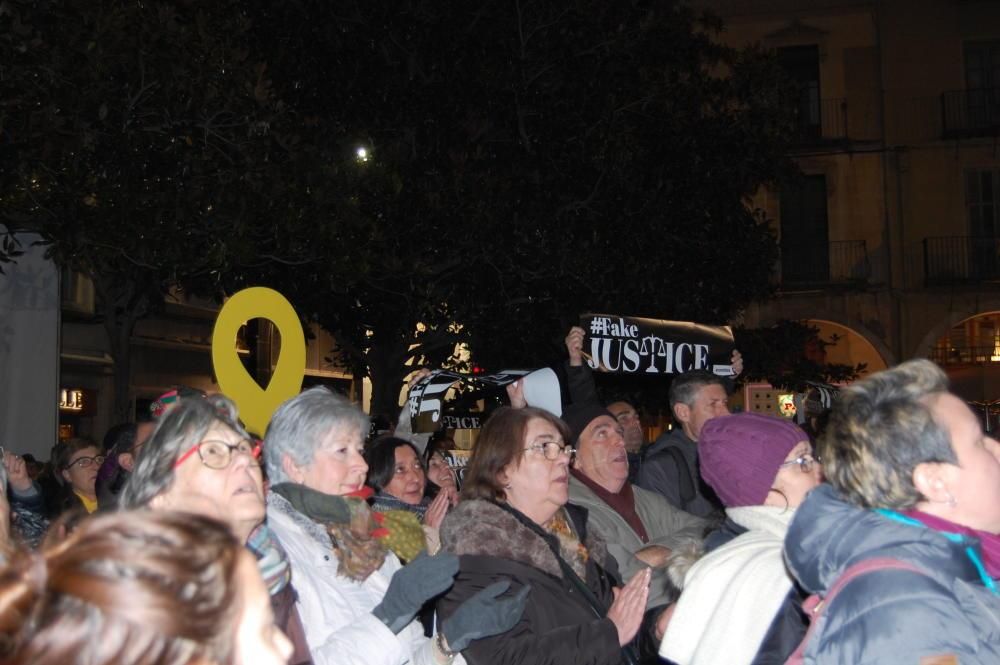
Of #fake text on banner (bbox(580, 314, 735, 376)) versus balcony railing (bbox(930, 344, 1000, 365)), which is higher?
balcony railing (bbox(930, 344, 1000, 365))

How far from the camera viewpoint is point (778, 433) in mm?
3391

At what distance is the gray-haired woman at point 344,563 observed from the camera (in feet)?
10.4

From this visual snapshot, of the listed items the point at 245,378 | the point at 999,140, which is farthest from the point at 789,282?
the point at 245,378

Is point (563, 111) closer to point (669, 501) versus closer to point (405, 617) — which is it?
point (669, 501)

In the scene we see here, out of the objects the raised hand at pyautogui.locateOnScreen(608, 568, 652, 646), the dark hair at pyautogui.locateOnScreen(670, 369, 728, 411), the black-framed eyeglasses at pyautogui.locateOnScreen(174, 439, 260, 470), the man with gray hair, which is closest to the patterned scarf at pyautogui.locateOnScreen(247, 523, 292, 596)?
the black-framed eyeglasses at pyautogui.locateOnScreen(174, 439, 260, 470)

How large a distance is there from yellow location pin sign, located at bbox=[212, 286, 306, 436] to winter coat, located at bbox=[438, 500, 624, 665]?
48.5 inches

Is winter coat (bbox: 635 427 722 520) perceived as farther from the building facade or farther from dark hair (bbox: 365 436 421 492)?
the building facade

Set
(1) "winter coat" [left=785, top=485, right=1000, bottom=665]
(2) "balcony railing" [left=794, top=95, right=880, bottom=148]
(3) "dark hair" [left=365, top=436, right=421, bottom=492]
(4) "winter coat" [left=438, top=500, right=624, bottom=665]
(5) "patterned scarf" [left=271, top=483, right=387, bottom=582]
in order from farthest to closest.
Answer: (2) "balcony railing" [left=794, top=95, right=880, bottom=148] → (3) "dark hair" [left=365, top=436, right=421, bottom=492] → (4) "winter coat" [left=438, top=500, right=624, bottom=665] → (5) "patterned scarf" [left=271, top=483, right=387, bottom=582] → (1) "winter coat" [left=785, top=485, right=1000, bottom=665]

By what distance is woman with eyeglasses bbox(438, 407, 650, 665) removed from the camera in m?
3.71

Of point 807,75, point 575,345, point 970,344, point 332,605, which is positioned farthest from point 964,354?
point 332,605

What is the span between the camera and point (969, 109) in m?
24.5

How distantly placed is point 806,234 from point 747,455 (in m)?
22.9

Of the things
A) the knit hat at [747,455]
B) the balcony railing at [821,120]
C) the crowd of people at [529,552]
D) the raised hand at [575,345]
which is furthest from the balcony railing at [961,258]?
the knit hat at [747,455]

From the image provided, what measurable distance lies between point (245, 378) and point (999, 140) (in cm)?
2381
